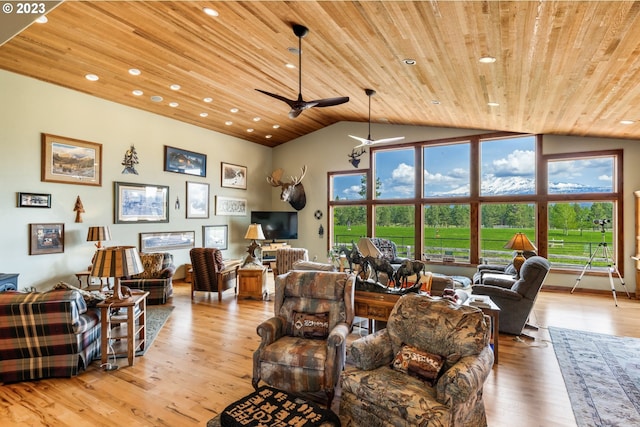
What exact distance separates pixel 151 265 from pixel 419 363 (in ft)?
18.0

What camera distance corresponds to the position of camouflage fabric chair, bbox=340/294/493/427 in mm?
2059

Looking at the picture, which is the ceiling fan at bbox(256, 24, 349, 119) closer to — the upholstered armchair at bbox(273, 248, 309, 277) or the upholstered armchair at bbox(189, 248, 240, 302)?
the upholstered armchair at bbox(273, 248, 309, 277)

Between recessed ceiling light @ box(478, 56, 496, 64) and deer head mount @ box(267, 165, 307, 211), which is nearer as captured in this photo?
recessed ceiling light @ box(478, 56, 496, 64)

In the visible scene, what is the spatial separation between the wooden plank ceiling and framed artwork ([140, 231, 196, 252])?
2.83 m

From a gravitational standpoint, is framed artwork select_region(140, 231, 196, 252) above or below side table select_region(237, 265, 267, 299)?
above

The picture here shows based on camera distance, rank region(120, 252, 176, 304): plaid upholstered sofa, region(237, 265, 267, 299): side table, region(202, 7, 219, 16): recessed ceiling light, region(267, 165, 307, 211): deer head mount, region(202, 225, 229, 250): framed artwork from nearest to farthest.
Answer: region(202, 7, 219, 16): recessed ceiling light < region(120, 252, 176, 304): plaid upholstered sofa < region(237, 265, 267, 299): side table < region(202, 225, 229, 250): framed artwork < region(267, 165, 307, 211): deer head mount

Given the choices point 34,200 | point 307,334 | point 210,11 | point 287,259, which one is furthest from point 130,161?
point 307,334

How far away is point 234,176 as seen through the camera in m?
9.50

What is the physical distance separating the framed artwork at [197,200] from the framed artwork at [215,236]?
0.39 meters

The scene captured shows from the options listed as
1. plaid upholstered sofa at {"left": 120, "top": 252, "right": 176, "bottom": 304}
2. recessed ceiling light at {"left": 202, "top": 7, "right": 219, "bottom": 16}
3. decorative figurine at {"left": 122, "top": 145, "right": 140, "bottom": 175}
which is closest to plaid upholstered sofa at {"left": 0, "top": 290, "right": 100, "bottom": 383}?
plaid upholstered sofa at {"left": 120, "top": 252, "right": 176, "bottom": 304}

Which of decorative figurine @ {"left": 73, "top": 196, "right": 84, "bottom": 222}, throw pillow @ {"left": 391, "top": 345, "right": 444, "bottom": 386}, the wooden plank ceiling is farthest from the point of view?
decorative figurine @ {"left": 73, "top": 196, "right": 84, "bottom": 222}

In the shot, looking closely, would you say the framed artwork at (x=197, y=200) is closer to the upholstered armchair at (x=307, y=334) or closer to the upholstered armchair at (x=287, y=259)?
the upholstered armchair at (x=287, y=259)

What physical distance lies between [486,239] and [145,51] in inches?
309

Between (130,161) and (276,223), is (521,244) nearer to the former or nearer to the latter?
(276,223)
